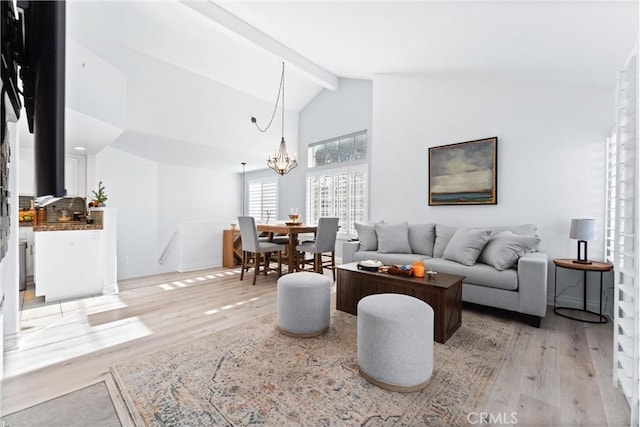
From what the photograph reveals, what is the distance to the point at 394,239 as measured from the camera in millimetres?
3934

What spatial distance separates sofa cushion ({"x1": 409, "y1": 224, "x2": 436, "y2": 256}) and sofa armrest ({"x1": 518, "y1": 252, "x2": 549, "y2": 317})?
124cm

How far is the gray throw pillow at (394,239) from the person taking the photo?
3.91 m

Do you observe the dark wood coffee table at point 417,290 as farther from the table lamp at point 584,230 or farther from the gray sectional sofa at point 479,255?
the table lamp at point 584,230

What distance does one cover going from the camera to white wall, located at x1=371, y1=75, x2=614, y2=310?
10.1ft

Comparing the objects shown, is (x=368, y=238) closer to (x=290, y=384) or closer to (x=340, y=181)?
(x=340, y=181)

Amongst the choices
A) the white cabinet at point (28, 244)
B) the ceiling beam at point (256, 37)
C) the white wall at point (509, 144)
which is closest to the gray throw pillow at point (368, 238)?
the white wall at point (509, 144)

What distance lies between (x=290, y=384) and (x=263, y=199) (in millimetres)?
5793

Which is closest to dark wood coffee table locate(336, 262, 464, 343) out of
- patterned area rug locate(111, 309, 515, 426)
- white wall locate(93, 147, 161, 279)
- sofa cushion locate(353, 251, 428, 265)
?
patterned area rug locate(111, 309, 515, 426)

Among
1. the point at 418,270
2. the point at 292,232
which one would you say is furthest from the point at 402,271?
the point at 292,232

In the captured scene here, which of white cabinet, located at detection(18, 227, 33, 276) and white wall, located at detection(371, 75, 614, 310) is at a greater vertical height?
white wall, located at detection(371, 75, 614, 310)

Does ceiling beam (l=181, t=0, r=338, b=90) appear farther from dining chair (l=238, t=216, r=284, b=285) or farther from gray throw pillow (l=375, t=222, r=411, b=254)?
gray throw pillow (l=375, t=222, r=411, b=254)

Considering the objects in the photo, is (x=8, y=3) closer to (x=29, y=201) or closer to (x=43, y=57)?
(x=43, y=57)

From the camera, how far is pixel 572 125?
3.14 m

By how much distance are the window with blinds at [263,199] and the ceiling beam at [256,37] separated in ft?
9.26
